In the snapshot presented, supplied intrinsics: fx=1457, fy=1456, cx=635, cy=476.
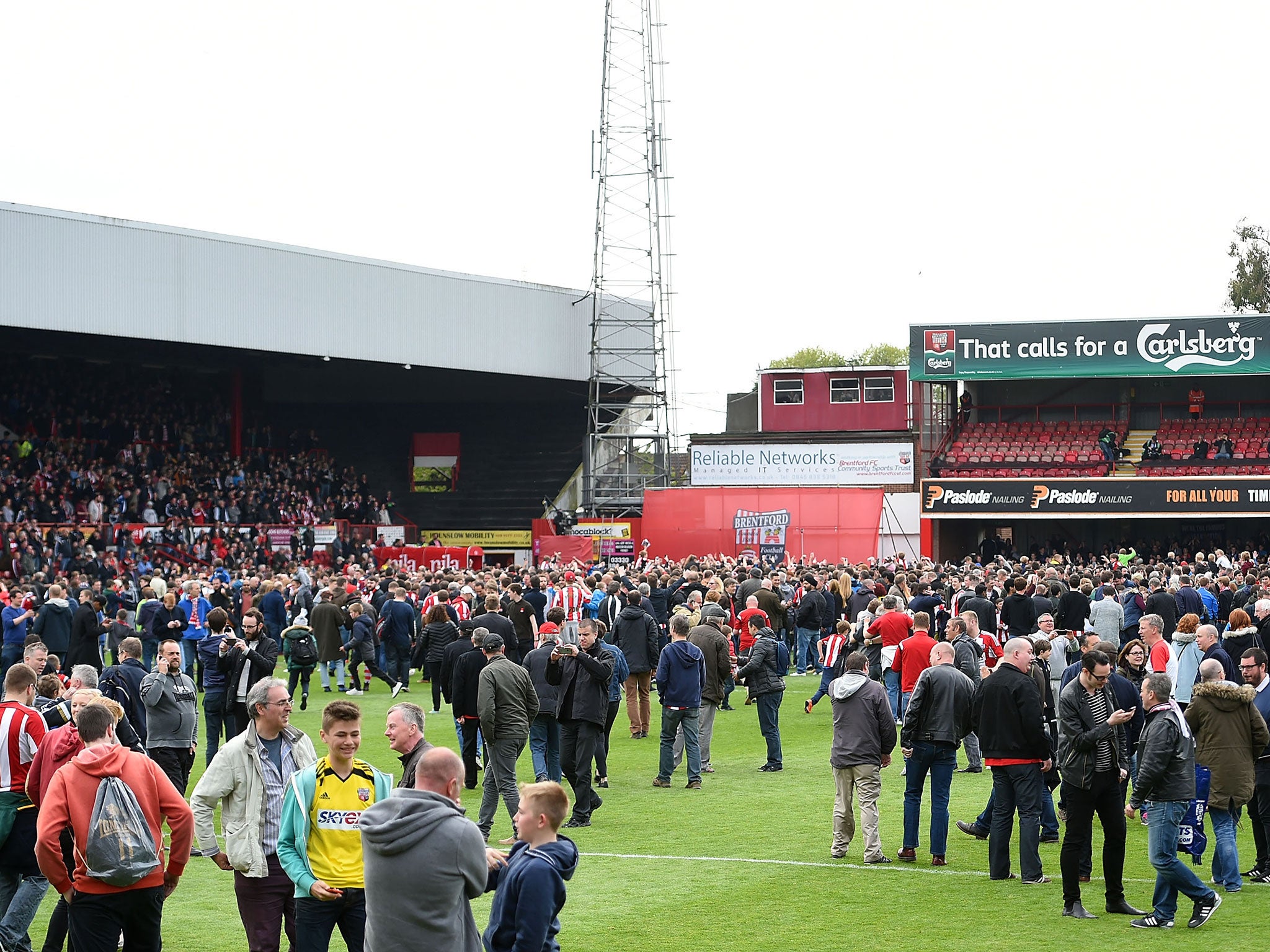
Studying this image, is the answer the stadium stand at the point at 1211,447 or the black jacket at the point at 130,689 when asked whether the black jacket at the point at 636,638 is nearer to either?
the black jacket at the point at 130,689

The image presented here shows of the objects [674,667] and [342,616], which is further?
[342,616]

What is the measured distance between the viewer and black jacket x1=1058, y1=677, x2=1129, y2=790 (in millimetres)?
8984

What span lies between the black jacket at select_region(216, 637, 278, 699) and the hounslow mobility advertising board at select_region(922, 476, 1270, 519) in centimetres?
2992

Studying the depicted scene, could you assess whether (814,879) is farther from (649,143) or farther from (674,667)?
(649,143)

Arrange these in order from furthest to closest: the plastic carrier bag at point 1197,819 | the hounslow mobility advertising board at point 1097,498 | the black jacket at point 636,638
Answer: the hounslow mobility advertising board at point 1097,498 < the black jacket at point 636,638 < the plastic carrier bag at point 1197,819

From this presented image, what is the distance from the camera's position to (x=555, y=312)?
45.4 metres

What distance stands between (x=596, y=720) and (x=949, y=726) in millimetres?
3124

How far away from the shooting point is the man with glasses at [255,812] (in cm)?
687

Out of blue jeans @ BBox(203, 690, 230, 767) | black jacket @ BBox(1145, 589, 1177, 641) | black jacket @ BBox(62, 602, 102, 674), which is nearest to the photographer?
blue jeans @ BBox(203, 690, 230, 767)

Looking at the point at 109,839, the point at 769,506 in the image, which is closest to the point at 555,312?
the point at 769,506

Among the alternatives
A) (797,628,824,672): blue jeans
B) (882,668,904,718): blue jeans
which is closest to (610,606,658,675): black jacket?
(882,668,904,718): blue jeans

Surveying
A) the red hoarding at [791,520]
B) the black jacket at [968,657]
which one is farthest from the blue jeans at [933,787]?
the red hoarding at [791,520]

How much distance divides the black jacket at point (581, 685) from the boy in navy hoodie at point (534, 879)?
21.8 ft

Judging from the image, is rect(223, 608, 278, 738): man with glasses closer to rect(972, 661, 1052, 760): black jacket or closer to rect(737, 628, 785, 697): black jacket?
rect(737, 628, 785, 697): black jacket
